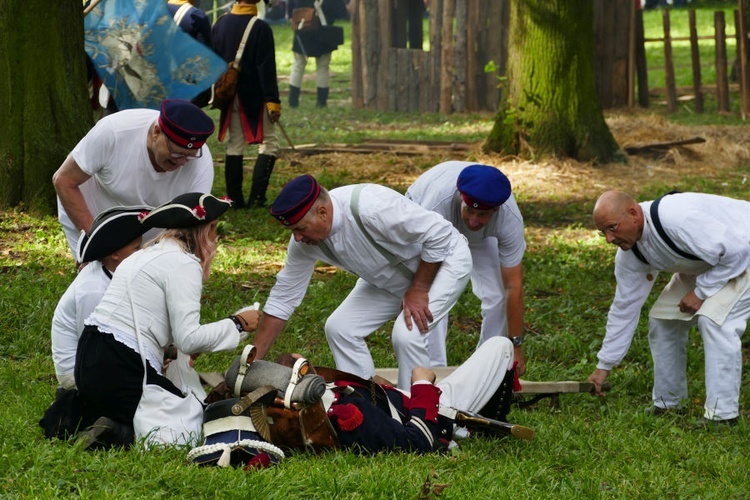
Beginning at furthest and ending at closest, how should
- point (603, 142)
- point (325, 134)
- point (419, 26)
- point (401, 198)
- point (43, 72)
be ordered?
1. point (419, 26)
2. point (325, 134)
3. point (603, 142)
4. point (43, 72)
5. point (401, 198)

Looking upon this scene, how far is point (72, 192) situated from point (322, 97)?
15.4 m

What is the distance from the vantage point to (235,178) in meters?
10.9

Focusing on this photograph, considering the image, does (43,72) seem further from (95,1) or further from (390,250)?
(390,250)

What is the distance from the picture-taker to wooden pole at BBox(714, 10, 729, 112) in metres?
17.7

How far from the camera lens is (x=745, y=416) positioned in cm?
624

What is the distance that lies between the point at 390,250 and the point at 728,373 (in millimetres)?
1920

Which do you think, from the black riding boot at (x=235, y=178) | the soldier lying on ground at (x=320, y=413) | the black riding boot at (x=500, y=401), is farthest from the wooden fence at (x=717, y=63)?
the soldier lying on ground at (x=320, y=413)

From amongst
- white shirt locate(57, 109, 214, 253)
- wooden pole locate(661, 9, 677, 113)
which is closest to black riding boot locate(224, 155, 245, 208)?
white shirt locate(57, 109, 214, 253)

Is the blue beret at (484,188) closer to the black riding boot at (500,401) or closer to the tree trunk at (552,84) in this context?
the black riding boot at (500,401)

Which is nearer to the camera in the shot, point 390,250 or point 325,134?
point 390,250

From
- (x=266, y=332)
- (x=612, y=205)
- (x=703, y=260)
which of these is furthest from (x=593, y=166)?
(x=266, y=332)

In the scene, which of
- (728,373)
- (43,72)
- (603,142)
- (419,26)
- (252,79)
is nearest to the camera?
(728,373)

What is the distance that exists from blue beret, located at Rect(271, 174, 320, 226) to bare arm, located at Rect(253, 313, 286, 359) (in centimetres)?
68

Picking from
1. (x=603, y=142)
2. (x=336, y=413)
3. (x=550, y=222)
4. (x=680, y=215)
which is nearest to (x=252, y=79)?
(x=550, y=222)
